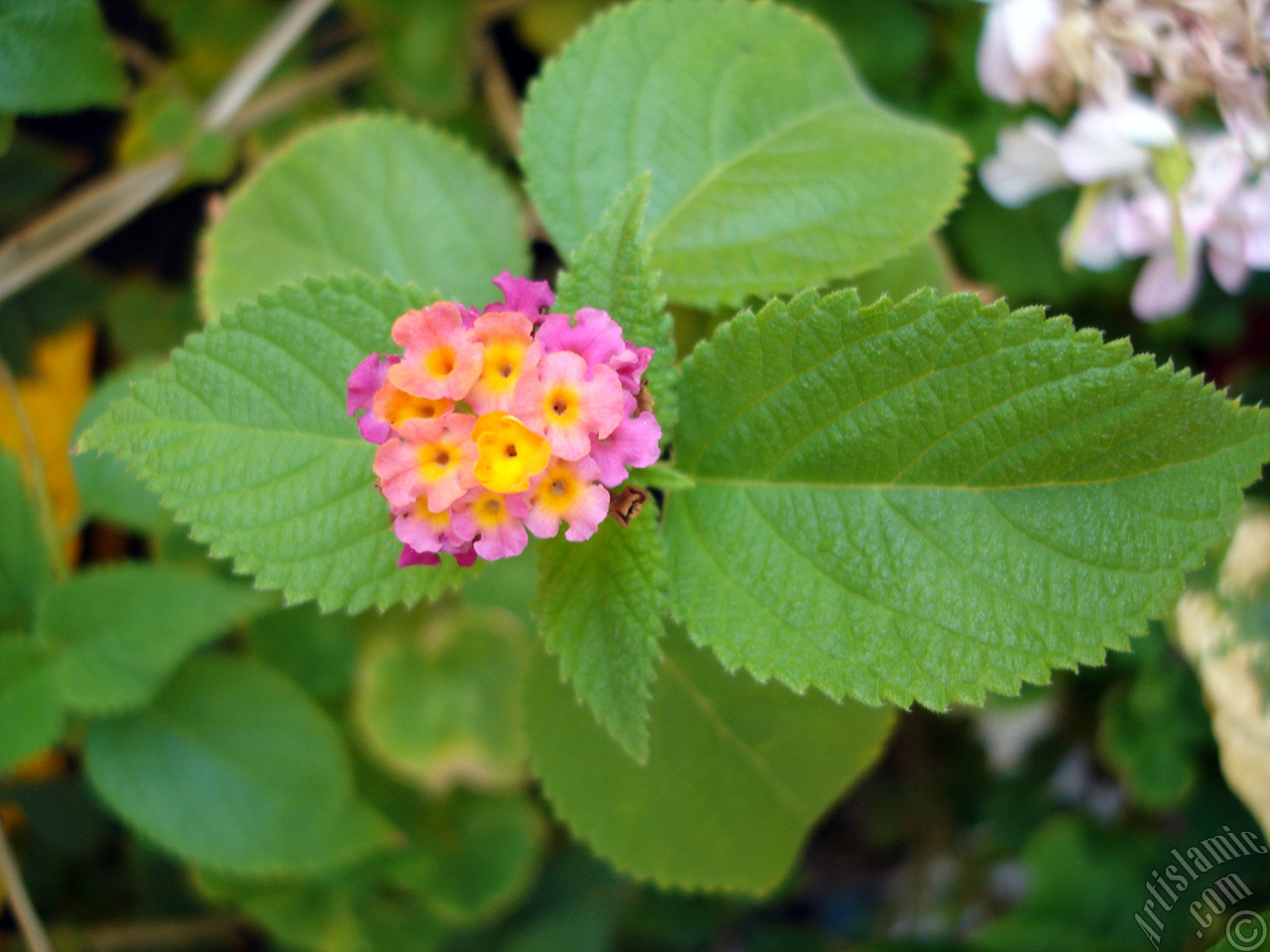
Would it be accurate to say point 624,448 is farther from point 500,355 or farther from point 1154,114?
point 1154,114

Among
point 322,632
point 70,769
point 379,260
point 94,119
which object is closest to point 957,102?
point 379,260

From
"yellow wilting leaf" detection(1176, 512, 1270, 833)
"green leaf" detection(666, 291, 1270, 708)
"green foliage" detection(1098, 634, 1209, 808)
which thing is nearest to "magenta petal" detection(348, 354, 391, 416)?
"green leaf" detection(666, 291, 1270, 708)

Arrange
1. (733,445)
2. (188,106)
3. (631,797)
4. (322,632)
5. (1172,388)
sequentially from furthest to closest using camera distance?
(322,632) < (188,106) < (631,797) < (733,445) < (1172,388)

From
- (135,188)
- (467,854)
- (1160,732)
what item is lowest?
(1160,732)

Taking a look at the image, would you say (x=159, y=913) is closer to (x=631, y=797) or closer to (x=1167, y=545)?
(x=631, y=797)

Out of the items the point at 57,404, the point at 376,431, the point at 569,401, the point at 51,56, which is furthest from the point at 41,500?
the point at 569,401

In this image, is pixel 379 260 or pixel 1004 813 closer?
pixel 379 260

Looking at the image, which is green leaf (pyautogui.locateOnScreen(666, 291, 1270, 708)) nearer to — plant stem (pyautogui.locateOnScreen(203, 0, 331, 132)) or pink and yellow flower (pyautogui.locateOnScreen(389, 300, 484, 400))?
pink and yellow flower (pyautogui.locateOnScreen(389, 300, 484, 400))
